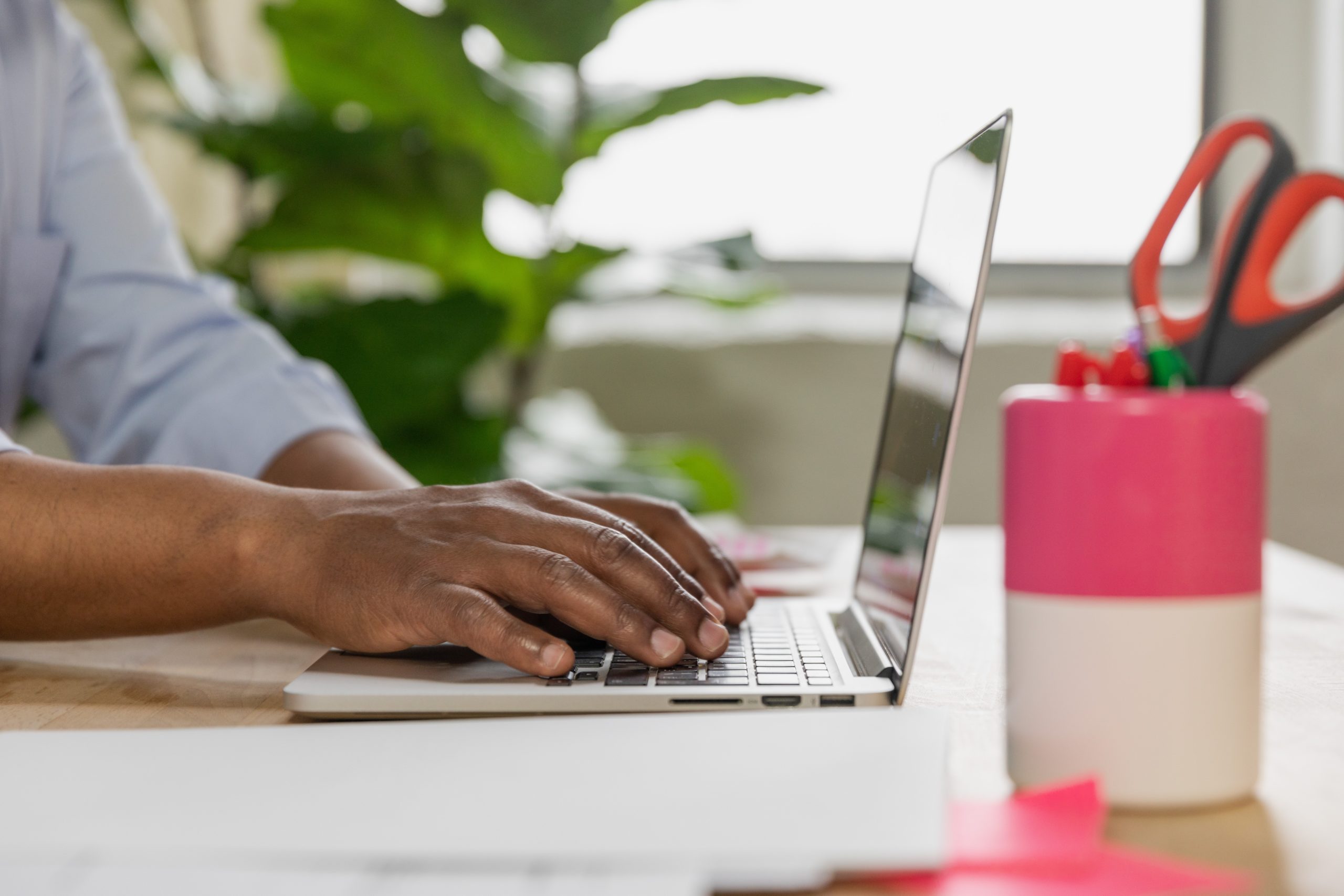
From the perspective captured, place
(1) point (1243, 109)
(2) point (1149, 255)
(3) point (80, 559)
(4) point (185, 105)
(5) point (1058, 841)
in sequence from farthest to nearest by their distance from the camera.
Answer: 1. (1) point (1243, 109)
2. (4) point (185, 105)
3. (3) point (80, 559)
4. (2) point (1149, 255)
5. (5) point (1058, 841)

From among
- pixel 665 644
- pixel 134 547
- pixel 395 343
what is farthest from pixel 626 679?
pixel 395 343

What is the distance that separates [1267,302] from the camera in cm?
35

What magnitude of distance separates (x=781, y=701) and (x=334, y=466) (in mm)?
442

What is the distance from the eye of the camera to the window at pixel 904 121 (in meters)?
1.88

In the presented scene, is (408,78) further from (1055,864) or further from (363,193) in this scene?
(1055,864)

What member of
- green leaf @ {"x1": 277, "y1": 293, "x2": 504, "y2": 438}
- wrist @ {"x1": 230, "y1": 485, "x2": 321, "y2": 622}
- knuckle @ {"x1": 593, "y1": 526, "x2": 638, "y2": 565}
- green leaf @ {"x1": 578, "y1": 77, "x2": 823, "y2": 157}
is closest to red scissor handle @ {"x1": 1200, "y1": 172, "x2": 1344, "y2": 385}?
knuckle @ {"x1": 593, "y1": 526, "x2": 638, "y2": 565}

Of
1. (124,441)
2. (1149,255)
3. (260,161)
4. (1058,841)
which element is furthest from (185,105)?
(1058,841)

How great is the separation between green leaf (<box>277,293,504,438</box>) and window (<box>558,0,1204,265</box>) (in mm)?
726

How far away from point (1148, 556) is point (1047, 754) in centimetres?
7

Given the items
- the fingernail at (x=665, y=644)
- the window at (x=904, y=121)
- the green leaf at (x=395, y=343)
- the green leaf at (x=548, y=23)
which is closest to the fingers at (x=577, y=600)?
the fingernail at (x=665, y=644)

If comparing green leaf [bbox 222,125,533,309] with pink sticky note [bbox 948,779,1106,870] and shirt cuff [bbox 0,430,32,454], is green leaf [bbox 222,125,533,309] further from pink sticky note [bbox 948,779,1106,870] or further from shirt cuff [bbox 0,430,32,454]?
pink sticky note [bbox 948,779,1106,870]

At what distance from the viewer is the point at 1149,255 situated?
1.37ft

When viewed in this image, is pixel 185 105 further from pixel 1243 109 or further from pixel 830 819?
pixel 1243 109

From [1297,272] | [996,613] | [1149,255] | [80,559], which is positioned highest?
[1149,255]
